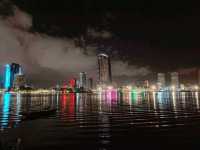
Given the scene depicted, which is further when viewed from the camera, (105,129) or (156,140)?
(105,129)

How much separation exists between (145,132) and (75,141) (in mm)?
10377

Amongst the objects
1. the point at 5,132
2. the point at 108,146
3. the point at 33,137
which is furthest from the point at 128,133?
the point at 5,132

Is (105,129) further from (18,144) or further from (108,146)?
(18,144)

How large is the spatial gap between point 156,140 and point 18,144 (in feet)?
53.0

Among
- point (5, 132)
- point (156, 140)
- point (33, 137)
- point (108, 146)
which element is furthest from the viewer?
point (5, 132)

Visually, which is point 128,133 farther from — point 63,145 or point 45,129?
point 45,129

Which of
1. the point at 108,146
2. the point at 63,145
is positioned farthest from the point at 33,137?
the point at 108,146

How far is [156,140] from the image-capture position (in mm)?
26469

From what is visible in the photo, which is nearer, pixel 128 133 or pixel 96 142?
pixel 96 142

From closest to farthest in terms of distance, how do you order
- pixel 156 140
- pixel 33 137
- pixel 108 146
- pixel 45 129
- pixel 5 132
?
1. pixel 108 146
2. pixel 156 140
3. pixel 33 137
4. pixel 5 132
5. pixel 45 129

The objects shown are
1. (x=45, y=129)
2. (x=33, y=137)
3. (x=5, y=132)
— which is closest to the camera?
(x=33, y=137)

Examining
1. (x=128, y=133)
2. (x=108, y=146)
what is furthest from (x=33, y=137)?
(x=128, y=133)

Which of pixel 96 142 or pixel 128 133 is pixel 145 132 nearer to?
pixel 128 133

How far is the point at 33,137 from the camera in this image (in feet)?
95.9
